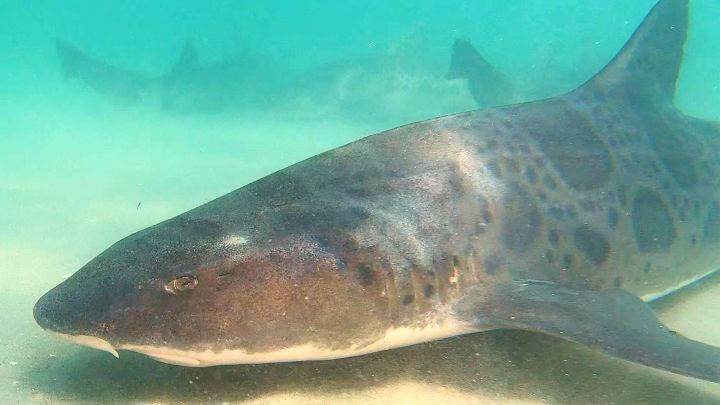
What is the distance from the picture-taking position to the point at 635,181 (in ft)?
15.3

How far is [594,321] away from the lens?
306 centimetres

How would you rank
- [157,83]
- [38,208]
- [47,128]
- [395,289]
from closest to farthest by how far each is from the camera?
[395,289] → [38,208] → [47,128] → [157,83]

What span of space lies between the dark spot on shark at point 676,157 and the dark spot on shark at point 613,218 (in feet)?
3.91

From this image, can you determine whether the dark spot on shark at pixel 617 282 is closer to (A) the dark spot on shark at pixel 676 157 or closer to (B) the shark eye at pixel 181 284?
(A) the dark spot on shark at pixel 676 157

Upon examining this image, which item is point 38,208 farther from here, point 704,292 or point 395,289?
point 704,292

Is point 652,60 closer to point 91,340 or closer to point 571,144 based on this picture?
point 571,144

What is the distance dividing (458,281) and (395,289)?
51cm

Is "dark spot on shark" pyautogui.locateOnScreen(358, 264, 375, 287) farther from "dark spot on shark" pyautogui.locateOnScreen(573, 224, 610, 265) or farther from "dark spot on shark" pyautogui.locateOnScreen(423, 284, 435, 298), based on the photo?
"dark spot on shark" pyautogui.locateOnScreen(573, 224, 610, 265)

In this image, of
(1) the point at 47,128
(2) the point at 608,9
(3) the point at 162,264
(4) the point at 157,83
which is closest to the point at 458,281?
(3) the point at 162,264

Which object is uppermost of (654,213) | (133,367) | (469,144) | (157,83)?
(157,83)

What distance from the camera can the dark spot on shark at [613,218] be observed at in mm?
4258

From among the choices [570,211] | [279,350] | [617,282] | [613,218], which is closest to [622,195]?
[613,218]

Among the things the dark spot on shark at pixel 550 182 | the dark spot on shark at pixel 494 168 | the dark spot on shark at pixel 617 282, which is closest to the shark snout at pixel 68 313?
the dark spot on shark at pixel 494 168

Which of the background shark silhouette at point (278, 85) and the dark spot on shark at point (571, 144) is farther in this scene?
the background shark silhouette at point (278, 85)
